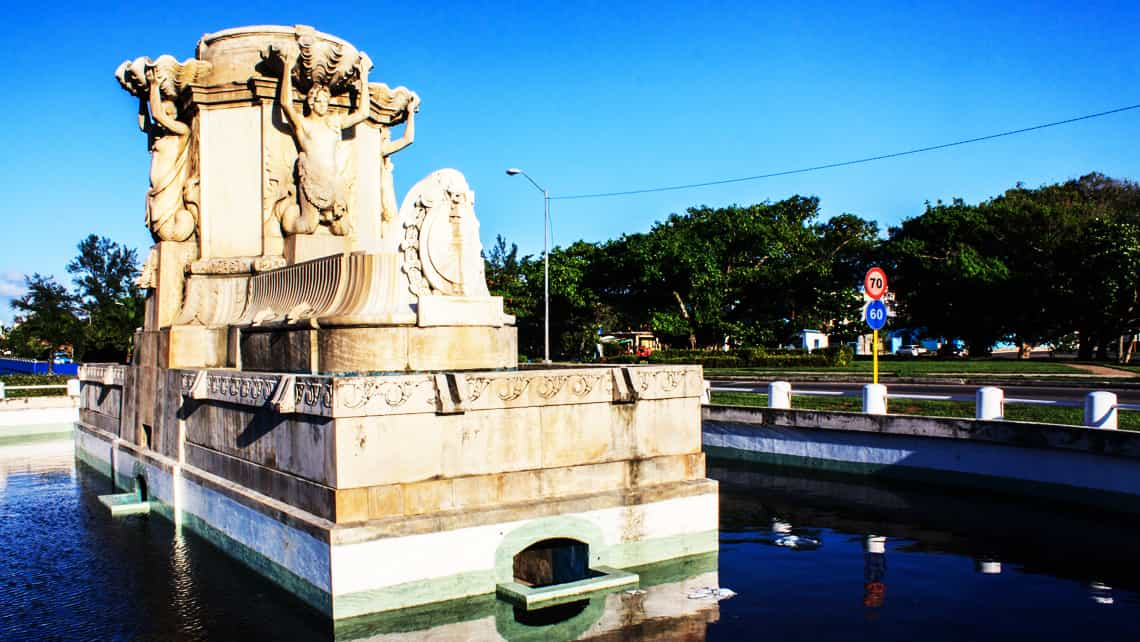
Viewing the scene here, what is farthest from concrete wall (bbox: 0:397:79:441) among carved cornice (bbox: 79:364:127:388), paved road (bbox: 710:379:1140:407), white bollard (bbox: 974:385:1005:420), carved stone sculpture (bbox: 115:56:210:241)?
white bollard (bbox: 974:385:1005:420)

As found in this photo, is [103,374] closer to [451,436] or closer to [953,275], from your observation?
[451,436]

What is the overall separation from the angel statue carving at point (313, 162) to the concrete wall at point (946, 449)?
368 inches

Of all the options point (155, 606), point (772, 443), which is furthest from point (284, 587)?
point (772, 443)

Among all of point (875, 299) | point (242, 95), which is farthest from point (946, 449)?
point (242, 95)

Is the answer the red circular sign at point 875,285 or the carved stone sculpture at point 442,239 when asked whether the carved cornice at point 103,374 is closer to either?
the carved stone sculpture at point 442,239

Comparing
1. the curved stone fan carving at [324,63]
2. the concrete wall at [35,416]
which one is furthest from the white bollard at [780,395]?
the concrete wall at [35,416]

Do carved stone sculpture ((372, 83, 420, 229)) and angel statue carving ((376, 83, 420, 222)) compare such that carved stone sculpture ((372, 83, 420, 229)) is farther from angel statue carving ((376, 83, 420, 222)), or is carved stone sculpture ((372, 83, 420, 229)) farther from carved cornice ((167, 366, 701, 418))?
carved cornice ((167, 366, 701, 418))

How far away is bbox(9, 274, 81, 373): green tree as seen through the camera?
1909 inches

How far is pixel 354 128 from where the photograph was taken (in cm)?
1594

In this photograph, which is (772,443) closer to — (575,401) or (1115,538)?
(1115,538)

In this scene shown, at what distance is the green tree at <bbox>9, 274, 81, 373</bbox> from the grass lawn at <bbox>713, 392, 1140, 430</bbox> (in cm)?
3631

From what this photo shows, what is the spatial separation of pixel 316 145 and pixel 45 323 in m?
43.3

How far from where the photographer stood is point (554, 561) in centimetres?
971

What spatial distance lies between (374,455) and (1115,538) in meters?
9.49
